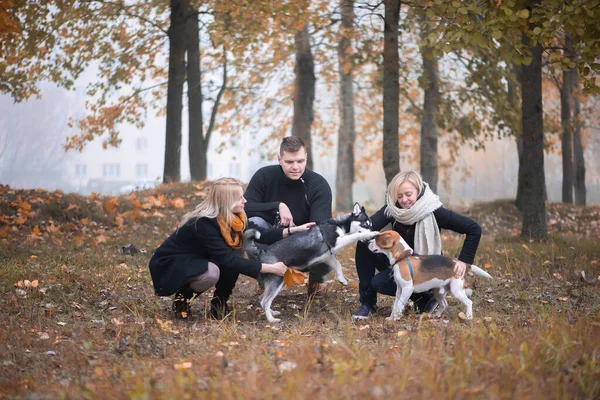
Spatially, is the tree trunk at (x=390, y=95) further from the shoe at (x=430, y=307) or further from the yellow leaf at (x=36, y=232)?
the yellow leaf at (x=36, y=232)

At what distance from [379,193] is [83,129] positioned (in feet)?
137

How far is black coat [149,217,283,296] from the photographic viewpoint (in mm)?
5836

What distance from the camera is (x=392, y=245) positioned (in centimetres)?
583

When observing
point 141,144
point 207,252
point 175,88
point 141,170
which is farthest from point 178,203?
point 141,144

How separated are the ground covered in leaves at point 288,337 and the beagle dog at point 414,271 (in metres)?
0.27

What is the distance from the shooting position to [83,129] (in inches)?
834

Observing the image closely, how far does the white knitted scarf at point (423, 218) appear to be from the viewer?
6043mm

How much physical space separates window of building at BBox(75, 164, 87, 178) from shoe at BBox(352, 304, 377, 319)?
50498 mm

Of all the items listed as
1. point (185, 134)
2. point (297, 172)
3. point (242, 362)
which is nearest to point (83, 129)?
point (297, 172)

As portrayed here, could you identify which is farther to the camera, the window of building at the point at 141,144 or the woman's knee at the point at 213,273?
the window of building at the point at 141,144

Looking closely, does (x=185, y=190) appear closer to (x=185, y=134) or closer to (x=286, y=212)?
(x=286, y=212)

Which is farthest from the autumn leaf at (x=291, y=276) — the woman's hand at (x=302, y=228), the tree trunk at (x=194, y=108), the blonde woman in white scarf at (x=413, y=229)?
the tree trunk at (x=194, y=108)

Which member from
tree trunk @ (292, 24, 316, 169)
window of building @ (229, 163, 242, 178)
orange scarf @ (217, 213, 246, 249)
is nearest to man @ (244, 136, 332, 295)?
orange scarf @ (217, 213, 246, 249)

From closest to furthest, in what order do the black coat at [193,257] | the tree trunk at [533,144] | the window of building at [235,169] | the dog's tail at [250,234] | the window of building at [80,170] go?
the black coat at [193,257]
the dog's tail at [250,234]
the tree trunk at [533,144]
the window of building at [80,170]
the window of building at [235,169]
